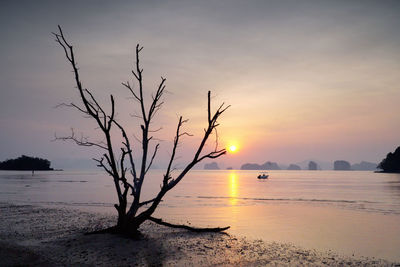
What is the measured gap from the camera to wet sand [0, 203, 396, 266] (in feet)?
34.3

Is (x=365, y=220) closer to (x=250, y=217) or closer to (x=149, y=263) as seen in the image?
(x=250, y=217)

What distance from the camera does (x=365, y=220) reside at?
2361 cm

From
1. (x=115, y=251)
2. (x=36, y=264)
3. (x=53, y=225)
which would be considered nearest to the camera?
(x=36, y=264)

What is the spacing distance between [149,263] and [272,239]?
8.00 m

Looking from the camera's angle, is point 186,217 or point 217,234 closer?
point 217,234

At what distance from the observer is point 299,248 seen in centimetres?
1387

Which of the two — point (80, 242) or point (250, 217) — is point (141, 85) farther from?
point (250, 217)

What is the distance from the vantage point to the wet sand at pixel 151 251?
10.5 meters

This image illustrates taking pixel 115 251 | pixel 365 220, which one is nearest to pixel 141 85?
pixel 115 251

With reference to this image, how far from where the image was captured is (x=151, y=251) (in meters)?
11.9

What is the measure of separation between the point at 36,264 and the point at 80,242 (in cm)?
294

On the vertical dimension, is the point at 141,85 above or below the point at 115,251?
above

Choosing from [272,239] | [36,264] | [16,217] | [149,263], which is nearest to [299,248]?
[272,239]

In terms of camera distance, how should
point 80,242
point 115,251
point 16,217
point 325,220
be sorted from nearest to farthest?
point 115,251
point 80,242
point 16,217
point 325,220
